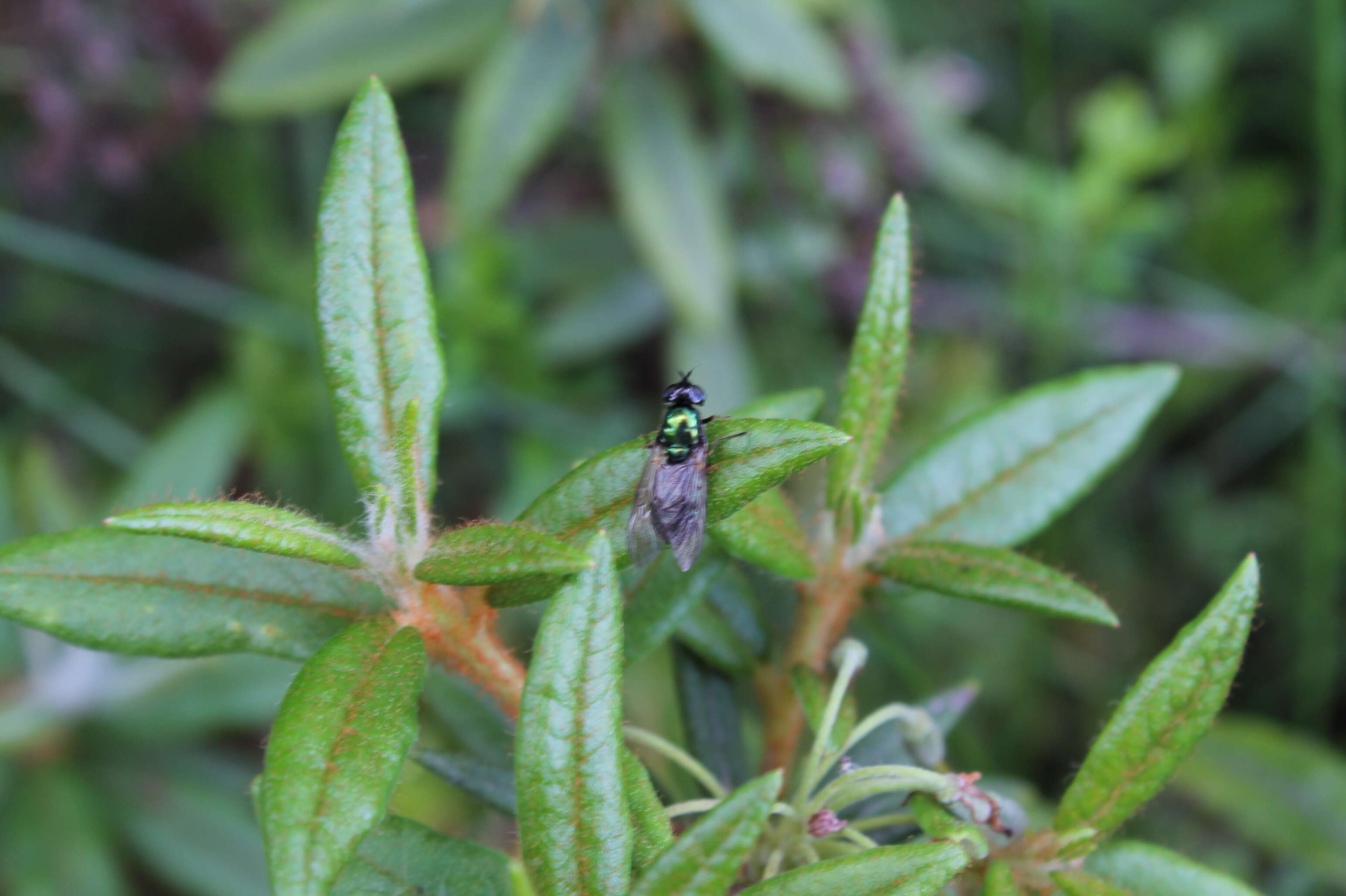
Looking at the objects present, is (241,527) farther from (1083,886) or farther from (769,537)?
(1083,886)

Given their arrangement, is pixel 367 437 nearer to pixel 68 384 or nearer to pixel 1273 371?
pixel 68 384

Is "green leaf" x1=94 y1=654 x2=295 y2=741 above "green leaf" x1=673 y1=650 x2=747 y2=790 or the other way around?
above

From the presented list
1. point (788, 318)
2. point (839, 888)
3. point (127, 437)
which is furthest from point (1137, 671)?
point (127, 437)

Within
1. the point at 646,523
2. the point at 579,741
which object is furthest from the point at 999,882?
the point at 646,523

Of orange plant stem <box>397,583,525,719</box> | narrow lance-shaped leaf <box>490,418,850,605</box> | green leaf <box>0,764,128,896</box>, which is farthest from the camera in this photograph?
green leaf <box>0,764,128,896</box>

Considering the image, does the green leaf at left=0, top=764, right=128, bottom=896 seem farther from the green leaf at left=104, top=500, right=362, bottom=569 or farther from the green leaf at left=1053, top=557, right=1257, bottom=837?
the green leaf at left=1053, top=557, right=1257, bottom=837

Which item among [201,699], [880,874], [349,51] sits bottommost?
[880,874]

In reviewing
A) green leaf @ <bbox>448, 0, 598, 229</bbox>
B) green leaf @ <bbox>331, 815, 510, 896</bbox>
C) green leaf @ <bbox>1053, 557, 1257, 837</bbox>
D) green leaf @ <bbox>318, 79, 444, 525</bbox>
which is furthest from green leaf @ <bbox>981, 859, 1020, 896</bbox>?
green leaf @ <bbox>448, 0, 598, 229</bbox>
